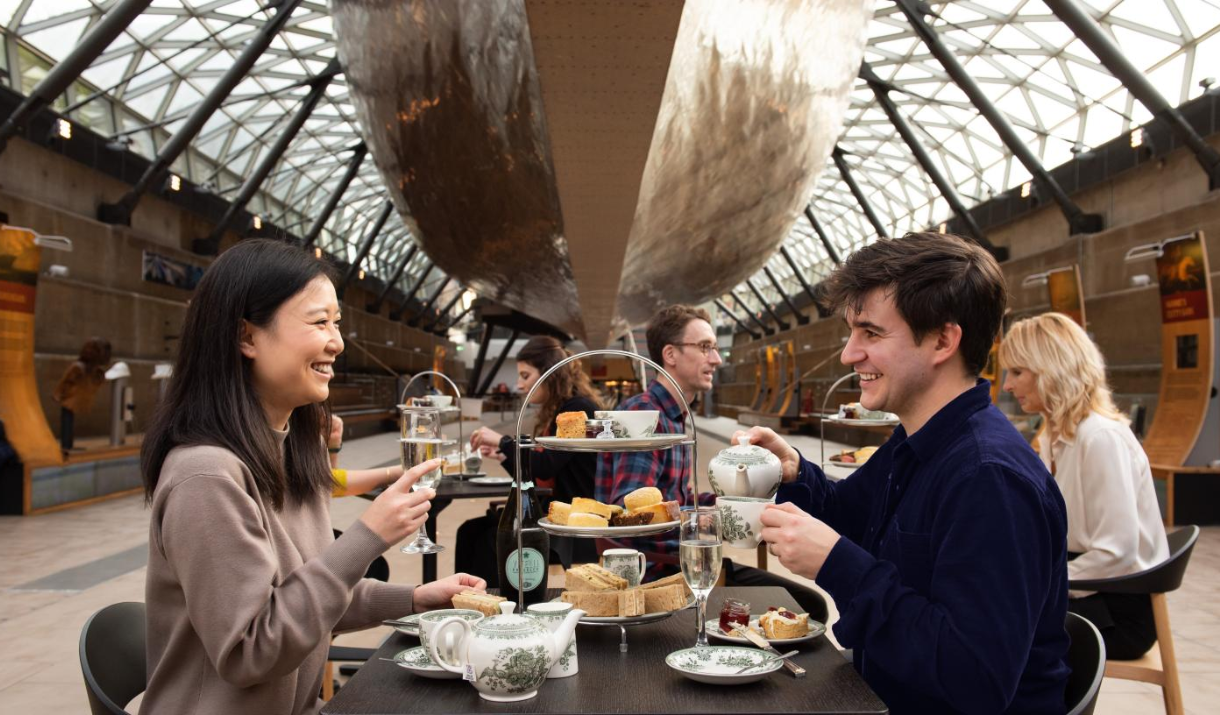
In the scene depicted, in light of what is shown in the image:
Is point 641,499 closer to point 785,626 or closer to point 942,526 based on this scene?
point 785,626

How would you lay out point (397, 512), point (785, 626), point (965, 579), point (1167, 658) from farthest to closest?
1. point (1167, 658)
2. point (785, 626)
3. point (397, 512)
4. point (965, 579)

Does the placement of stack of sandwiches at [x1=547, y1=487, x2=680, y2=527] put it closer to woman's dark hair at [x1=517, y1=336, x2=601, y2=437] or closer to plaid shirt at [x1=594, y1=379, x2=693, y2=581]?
plaid shirt at [x1=594, y1=379, x2=693, y2=581]

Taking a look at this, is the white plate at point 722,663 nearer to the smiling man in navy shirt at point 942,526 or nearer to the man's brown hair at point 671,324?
the smiling man in navy shirt at point 942,526

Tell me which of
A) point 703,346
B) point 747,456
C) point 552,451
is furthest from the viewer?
point 552,451

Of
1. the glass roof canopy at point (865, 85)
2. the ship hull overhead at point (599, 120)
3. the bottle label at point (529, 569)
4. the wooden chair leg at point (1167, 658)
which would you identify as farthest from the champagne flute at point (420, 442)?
the glass roof canopy at point (865, 85)

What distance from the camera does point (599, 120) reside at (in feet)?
10.4

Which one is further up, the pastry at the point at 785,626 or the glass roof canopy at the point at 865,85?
the glass roof canopy at the point at 865,85

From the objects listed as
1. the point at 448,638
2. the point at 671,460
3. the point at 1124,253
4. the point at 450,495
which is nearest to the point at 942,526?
the point at 448,638

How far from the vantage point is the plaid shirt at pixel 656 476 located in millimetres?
2709

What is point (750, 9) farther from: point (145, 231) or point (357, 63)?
point (145, 231)

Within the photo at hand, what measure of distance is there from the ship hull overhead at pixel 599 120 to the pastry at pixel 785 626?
169 cm

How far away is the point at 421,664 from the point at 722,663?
0.48 meters

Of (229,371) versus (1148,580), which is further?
(1148,580)

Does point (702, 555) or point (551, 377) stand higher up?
point (551, 377)
